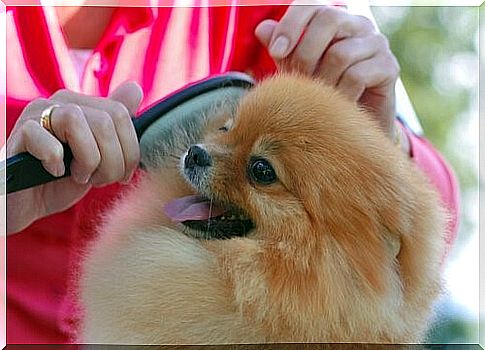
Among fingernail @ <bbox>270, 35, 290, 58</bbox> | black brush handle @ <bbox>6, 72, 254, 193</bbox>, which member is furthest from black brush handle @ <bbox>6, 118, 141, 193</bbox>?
fingernail @ <bbox>270, 35, 290, 58</bbox>

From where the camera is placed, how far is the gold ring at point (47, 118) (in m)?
0.62

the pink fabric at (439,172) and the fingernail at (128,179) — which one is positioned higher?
the fingernail at (128,179)

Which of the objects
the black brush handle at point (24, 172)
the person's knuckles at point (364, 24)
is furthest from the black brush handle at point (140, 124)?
the person's knuckles at point (364, 24)

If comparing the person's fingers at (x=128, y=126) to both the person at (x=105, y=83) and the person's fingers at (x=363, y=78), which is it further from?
the person's fingers at (x=363, y=78)

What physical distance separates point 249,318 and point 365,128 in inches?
7.2

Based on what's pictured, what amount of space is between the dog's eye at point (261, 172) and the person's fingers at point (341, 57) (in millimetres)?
119

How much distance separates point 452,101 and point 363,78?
0.50ft

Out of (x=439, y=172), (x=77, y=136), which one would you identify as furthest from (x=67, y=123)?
(x=439, y=172)

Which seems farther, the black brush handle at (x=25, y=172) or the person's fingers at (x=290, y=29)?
the person's fingers at (x=290, y=29)

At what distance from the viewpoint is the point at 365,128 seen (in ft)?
2.01

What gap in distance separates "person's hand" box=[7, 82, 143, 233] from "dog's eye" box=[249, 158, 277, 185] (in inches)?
4.1

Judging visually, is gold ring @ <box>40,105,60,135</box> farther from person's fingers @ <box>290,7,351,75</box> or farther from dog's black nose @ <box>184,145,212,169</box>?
person's fingers @ <box>290,7,351,75</box>

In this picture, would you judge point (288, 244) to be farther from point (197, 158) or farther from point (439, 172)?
point (439, 172)

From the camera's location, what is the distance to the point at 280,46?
0.70m
